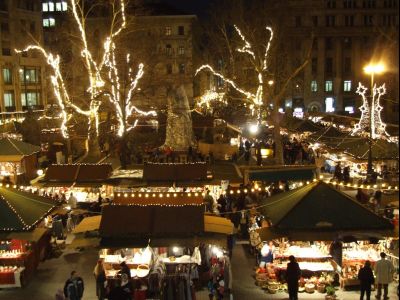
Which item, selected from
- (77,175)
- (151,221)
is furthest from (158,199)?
(77,175)

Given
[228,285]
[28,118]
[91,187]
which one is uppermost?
[28,118]

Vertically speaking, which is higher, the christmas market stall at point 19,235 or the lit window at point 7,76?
the lit window at point 7,76

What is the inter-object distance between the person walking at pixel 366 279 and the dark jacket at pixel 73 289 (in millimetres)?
6406

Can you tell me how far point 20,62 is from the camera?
65.3 m

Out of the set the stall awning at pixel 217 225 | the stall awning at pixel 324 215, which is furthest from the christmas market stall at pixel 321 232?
the stall awning at pixel 217 225

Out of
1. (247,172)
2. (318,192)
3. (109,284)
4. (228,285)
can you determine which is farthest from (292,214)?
(247,172)

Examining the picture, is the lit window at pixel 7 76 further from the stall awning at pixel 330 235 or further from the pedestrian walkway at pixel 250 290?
the stall awning at pixel 330 235

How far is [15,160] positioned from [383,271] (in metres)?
17.6

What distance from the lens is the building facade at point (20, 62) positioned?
62.6m

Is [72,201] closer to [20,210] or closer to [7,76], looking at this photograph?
[20,210]

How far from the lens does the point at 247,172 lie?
22625mm

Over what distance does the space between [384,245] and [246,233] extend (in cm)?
546

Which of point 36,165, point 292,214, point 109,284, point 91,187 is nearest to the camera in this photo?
point 109,284

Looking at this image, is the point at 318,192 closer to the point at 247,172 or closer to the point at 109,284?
the point at 109,284
